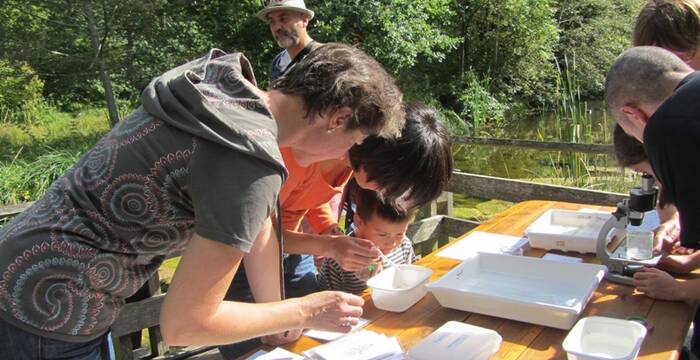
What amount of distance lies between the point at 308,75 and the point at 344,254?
794mm

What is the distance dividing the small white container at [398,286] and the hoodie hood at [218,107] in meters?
0.79

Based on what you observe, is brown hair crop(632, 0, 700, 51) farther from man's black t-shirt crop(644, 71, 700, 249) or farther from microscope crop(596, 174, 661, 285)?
man's black t-shirt crop(644, 71, 700, 249)

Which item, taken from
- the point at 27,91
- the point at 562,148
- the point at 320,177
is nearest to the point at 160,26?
the point at 27,91

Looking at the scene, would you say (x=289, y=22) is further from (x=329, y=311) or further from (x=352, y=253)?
(x=329, y=311)

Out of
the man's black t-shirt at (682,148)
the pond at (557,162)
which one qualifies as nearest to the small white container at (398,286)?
the man's black t-shirt at (682,148)

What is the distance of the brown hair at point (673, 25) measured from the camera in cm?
204

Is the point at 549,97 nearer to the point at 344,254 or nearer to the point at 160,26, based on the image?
the point at 160,26

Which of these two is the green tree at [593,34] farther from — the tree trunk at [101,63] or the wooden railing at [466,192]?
the wooden railing at [466,192]

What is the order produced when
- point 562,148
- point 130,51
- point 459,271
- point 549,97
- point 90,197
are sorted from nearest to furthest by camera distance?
1. point 90,197
2. point 459,271
3. point 562,148
4. point 130,51
5. point 549,97

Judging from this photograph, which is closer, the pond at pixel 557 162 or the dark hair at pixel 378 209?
the dark hair at pixel 378 209

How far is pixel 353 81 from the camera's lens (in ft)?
4.14

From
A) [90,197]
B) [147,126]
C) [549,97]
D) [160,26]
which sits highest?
[160,26]

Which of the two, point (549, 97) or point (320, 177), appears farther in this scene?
point (549, 97)

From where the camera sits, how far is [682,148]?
136 centimetres
